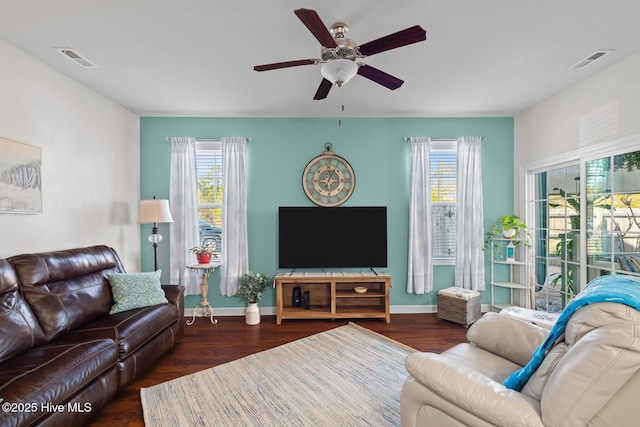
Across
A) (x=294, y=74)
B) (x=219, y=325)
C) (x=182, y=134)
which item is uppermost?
(x=294, y=74)

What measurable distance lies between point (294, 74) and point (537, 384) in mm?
2925

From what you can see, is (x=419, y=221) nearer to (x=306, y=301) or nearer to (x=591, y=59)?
(x=306, y=301)

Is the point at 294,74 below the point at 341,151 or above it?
above

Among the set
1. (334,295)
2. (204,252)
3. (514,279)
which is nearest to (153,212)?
(204,252)

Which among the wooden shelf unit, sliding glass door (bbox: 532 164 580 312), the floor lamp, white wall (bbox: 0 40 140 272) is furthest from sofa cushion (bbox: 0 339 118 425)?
sliding glass door (bbox: 532 164 580 312)

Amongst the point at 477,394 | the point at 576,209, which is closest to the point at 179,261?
the point at 477,394

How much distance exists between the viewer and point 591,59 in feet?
8.80

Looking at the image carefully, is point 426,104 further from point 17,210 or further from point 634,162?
point 17,210

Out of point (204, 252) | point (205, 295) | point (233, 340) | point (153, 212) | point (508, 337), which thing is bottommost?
point (233, 340)

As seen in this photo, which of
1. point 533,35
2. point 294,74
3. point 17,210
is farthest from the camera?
point 294,74

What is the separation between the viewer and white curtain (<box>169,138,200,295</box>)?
4.01m

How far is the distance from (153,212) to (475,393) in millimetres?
3553

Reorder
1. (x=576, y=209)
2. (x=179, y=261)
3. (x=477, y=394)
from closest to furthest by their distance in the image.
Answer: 1. (x=477, y=394)
2. (x=576, y=209)
3. (x=179, y=261)

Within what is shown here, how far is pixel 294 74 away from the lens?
9.61 ft
